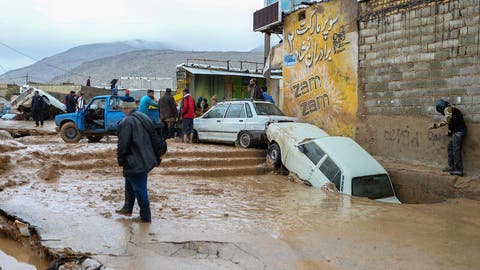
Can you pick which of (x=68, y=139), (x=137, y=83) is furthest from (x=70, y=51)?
(x=68, y=139)

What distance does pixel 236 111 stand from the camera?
39.1ft

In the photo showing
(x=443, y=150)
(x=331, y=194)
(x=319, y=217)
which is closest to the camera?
(x=319, y=217)

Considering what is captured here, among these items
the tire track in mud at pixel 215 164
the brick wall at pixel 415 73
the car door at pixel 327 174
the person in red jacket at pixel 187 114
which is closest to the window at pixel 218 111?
the person in red jacket at pixel 187 114

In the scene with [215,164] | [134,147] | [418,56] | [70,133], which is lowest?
[215,164]

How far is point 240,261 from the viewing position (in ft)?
13.6

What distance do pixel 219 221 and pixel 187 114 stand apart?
6995 mm

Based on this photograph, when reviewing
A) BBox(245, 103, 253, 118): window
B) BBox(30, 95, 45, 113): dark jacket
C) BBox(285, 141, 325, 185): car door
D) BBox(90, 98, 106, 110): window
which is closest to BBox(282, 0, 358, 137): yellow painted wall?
BBox(245, 103, 253, 118): window

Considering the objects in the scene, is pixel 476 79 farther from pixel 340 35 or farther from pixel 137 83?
pixel 137 83

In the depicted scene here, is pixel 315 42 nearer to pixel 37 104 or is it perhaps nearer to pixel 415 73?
pixel 415 73

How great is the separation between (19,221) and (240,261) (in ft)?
9.42

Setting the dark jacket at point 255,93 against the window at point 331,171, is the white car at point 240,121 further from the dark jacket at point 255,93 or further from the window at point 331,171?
the window at point 331,171

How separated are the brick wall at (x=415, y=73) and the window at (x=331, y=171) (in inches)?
100

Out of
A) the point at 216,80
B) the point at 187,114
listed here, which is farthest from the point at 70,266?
the point at 216,80

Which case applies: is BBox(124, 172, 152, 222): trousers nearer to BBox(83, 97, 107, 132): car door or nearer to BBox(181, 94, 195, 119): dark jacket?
BBox(181, 94, 195, 119): dark jacket
